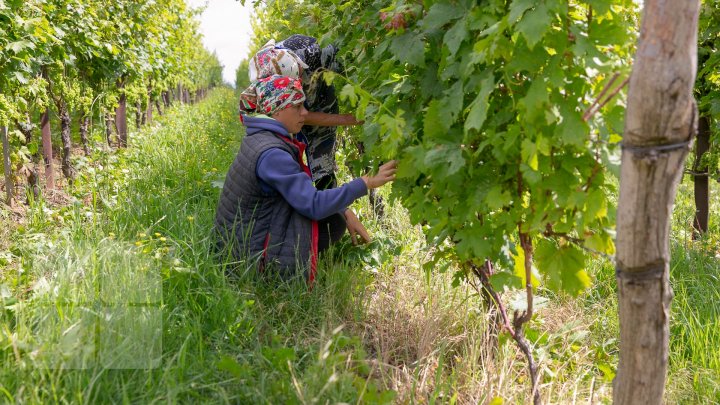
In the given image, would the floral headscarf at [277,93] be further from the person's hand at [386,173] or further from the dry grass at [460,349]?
the dry grass at [460,349]

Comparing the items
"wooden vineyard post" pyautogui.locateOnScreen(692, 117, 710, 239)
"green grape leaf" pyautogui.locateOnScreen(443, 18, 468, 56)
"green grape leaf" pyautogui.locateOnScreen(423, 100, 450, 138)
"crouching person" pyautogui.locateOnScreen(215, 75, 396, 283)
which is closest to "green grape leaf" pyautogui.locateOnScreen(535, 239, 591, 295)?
"green grape leaf" pyautogui.locateOnScreen(423, 100, 450, 138)

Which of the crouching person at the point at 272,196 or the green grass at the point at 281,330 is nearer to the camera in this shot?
the green grass at the point at 281,330

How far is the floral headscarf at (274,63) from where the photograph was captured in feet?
11.1

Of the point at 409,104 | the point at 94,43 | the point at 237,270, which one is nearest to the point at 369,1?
the point at 409,104

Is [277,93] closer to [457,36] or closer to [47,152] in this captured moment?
[457,36]

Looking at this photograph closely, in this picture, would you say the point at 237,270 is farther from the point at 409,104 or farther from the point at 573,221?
the point at 573,221

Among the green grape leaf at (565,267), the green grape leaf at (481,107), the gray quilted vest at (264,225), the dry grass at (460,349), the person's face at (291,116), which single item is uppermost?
the person's face at (291,116)

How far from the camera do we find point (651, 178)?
156cm

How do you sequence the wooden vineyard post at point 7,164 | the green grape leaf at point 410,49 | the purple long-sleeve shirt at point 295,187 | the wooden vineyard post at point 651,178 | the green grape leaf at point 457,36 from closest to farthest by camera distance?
the wooden vineyard post at point 651,178, the green grape leaf at point 457,36, the green grape leaf at point 410,49, the purple long-sleeve shirt at point 295,187, the wooden vineyard post at point 7,164

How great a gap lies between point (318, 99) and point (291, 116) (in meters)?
0.81

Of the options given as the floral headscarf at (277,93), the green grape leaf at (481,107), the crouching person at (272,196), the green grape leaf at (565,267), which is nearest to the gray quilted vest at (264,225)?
the crouching person at (272,196)

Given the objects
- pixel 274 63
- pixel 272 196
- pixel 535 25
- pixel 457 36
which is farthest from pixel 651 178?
pixel 274 63

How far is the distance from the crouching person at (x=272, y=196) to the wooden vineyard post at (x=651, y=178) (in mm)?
1631

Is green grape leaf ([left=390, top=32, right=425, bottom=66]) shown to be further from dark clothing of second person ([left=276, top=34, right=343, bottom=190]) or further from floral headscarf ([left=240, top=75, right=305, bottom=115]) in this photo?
dark clothing of second person ([left=276, top=34, right=343, bottom=190])
